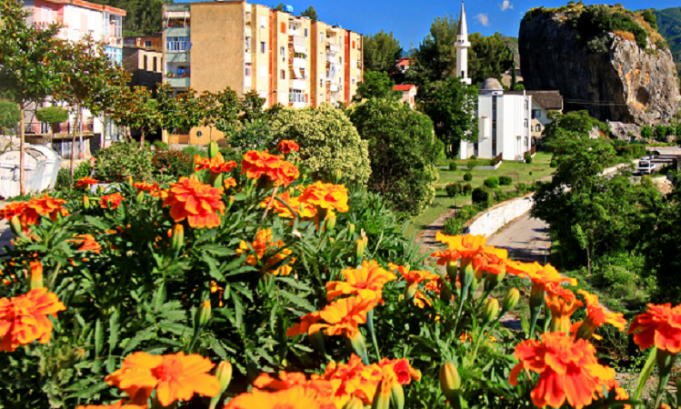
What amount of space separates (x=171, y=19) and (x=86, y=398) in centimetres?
4562

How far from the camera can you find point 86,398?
6.61 feet

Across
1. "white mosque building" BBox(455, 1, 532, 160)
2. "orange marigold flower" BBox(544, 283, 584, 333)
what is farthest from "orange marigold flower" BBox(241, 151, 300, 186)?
"white mosque building" BBox(455, 1, 532, 160)

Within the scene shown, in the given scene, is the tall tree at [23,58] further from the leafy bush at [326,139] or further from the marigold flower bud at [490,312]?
the marigold flower bud at [490,312]

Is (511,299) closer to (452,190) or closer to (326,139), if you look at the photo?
(326,139)

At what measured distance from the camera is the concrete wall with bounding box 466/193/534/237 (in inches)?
1251

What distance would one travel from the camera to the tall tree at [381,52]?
73.4 metres

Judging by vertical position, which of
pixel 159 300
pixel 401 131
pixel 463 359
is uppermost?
pixel 401 131

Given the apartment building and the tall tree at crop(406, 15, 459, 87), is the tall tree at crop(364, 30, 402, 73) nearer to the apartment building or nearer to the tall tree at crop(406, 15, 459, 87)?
the tall tree at crop(406, 15, 459, 87)

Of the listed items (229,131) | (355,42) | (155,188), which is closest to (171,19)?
(229,131)

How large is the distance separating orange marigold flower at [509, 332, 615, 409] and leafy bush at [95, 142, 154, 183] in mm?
20795

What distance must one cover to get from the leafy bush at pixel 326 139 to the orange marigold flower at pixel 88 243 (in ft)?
63.7

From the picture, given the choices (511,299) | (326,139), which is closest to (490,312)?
(511,299)

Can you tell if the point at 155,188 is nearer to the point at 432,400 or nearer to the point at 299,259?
the point at 299,259

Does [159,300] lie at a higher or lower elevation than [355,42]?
lower
